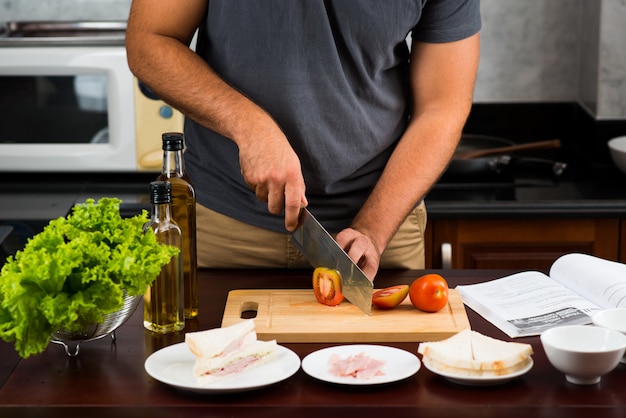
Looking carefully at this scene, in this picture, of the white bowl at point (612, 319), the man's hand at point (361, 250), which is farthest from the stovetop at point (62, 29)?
the white bowl at point (612, 319)

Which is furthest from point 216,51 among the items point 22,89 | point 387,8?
point 22,89

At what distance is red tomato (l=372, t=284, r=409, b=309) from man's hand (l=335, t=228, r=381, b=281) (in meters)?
0.09

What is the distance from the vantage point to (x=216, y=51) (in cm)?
182

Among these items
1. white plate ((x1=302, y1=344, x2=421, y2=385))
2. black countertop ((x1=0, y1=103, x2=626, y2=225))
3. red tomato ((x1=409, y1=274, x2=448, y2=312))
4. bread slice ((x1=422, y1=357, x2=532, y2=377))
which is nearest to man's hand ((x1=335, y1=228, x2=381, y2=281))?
A: red tomato ((x1=409, y1=274, x2=448, y2=312))

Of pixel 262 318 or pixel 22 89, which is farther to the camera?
pixel 22 89

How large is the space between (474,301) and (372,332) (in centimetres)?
22

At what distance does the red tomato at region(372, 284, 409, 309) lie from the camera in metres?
1.50

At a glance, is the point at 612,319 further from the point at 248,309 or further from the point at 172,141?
the point at 172,141

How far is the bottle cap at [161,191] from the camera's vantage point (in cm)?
134

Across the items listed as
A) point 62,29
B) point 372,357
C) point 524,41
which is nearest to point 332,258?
point 372,357

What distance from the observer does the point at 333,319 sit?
4.83 feet

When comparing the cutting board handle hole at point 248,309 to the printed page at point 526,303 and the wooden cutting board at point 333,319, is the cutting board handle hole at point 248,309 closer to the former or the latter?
the wooden cutting board at point 333,319

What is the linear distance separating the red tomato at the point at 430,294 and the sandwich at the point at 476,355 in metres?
0.17

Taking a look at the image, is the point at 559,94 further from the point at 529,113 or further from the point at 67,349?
the point at 67,349
